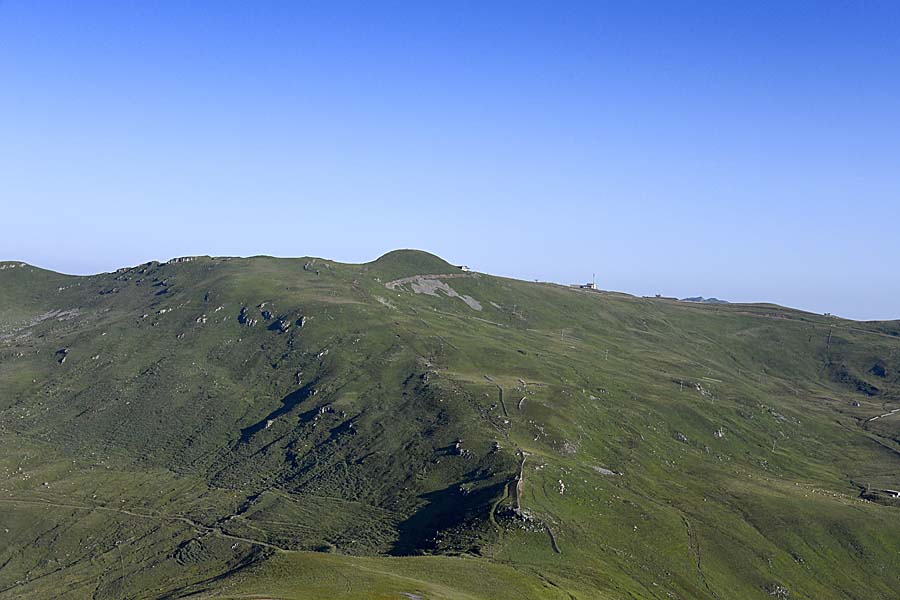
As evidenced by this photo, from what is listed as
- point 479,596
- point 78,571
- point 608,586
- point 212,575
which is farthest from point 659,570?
point 78,571

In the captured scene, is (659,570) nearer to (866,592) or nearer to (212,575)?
(866,592)

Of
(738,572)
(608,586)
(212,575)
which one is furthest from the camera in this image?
(738,572)

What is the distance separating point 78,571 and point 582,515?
457 feet

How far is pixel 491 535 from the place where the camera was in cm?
17838

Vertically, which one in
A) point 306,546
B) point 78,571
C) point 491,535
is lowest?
point 78,571

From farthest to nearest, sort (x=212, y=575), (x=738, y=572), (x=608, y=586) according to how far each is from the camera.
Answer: (x=738, y=572), (x=212, y=575), (x=608, y=586)

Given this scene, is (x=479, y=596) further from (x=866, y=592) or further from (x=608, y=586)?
(x=866, y=592)

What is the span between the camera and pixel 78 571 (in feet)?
652

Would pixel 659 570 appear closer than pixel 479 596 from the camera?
No

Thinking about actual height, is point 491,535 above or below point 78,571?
above

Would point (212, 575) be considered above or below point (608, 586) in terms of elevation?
below

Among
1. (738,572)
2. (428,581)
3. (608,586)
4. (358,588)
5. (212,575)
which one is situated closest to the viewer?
(358,588)

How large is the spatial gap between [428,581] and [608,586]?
4204cm

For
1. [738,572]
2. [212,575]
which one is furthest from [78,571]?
[738,572]
